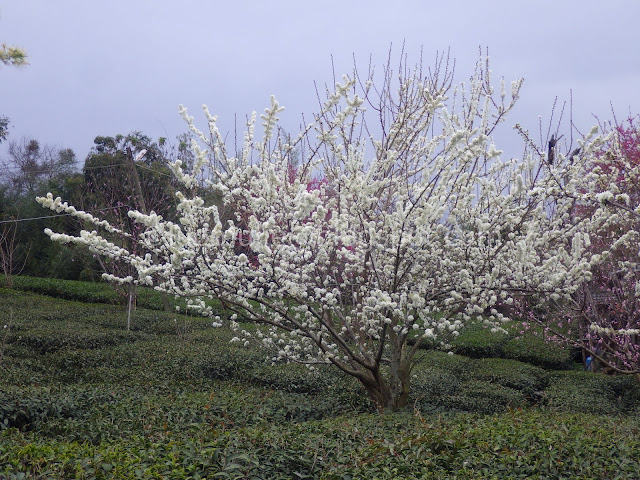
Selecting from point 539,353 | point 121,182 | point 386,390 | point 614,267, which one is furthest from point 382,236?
point 121,182

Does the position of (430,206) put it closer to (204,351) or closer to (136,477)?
(136,477)

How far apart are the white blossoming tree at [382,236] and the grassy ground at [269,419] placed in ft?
2.78

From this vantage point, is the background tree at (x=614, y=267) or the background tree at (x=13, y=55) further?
the background tree at (x=13, y=55)

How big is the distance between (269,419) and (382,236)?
1.90 m

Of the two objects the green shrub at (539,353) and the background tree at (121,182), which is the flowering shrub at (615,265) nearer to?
the green shrub at (539,353)

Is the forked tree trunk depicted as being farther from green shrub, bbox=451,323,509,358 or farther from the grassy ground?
green shrub, bbox=451,323,509,358

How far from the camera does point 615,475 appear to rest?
3.33m

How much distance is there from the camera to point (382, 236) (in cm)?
556

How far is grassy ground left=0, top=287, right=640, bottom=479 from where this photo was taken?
3.30m

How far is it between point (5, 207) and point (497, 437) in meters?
21.7

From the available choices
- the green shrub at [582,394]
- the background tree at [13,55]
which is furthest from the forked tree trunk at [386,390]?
the background tree at [13,55]

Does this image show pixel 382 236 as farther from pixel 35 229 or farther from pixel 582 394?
pixel 35 229

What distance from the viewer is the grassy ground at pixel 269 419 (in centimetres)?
330

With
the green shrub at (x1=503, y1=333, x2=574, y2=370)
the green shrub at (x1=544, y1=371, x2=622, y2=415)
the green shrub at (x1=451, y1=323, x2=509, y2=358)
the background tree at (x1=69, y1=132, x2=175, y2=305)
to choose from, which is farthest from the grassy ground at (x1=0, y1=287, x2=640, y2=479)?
the background tree at (x1=69, y1=132, x2=175, y2=305)
